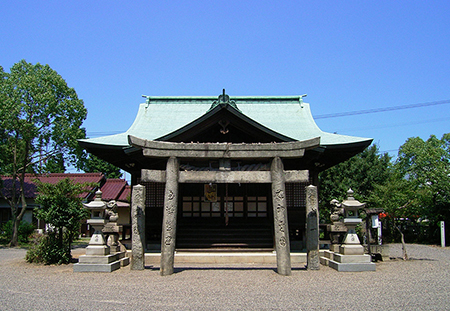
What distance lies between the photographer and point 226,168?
10.6m

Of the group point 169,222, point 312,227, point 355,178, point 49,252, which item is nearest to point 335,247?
point 312,227

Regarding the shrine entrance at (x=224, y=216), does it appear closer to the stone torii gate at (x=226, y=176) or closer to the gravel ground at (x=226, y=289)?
the gravel ground at (x=226, y=289)

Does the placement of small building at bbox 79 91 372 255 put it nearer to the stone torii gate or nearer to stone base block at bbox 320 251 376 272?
the stone torii gate

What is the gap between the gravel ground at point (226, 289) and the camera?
6973 millimetres

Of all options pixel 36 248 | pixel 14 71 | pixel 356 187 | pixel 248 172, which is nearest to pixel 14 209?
pixel 14 71

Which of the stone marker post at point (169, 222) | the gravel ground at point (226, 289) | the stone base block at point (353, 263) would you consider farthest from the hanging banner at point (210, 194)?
the stone base block at point (353, 263)

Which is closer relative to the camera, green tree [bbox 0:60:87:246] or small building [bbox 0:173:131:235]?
green tree [bbox 0:60:87:246]

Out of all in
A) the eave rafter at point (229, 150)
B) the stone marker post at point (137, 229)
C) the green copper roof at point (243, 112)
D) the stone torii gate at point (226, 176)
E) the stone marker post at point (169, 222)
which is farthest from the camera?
the green copper roof at point (243, 112)

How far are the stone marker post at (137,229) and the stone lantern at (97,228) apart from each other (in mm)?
1040

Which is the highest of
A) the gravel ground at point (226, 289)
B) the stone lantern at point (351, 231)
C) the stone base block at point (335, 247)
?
the stone lantern at point (351, 231)

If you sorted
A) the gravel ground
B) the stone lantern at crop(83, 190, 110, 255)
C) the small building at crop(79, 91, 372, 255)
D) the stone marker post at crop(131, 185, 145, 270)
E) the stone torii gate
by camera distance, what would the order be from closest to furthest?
the gravel ground, the stone torii gate, the small building at crop(79, 91, 372, 255), the stone marker post at crop(131, 185, 145, 270), the stone lantern at crop(83, 190, 110, 255)

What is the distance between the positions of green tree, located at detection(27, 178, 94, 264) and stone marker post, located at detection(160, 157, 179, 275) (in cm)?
436

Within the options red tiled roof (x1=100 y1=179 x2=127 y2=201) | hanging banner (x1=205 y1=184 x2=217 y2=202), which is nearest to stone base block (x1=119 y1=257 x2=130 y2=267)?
hanging banner (x1=205 y1=184 x2=217 y2=202)

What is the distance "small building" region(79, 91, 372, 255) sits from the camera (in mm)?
10617
